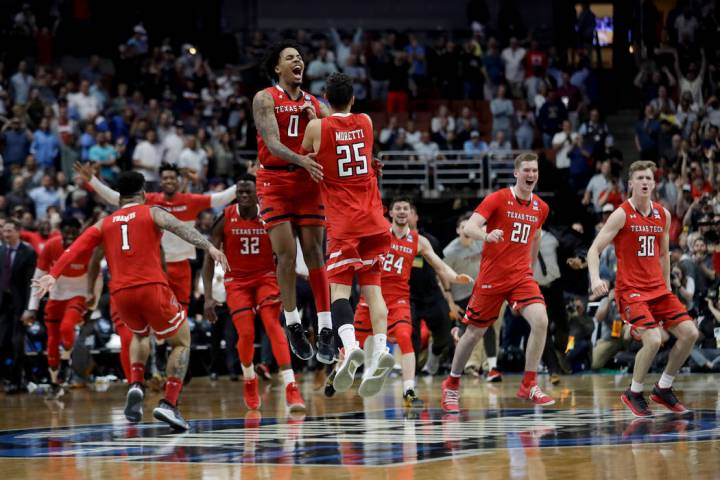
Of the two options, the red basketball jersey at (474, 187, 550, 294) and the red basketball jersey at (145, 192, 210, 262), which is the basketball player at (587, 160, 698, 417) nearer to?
the red basketball jersey at (474, 187, 550, 294)

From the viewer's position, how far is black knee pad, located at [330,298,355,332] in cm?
1120

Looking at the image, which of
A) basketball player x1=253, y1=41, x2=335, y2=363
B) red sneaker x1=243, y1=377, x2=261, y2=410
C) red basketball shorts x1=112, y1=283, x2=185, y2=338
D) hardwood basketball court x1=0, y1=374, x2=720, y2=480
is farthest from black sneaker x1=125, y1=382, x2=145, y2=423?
red sneaker x1=243, y1=377, x2=261, y2=410

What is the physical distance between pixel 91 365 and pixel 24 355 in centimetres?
127

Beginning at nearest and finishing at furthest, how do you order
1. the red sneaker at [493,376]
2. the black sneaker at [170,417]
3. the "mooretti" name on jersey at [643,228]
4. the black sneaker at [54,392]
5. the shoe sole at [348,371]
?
the shoe sole at [348,371]
the black sneaker at [170,417]
the "mooretti" name on jersey at [643,228]
the black sneaker at [54,392]
the red sneaker at [493,376]

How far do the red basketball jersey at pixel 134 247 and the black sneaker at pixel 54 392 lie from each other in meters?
5.71

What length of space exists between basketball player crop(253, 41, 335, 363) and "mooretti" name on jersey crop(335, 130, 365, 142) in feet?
1.25

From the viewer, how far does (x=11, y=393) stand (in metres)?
18.9

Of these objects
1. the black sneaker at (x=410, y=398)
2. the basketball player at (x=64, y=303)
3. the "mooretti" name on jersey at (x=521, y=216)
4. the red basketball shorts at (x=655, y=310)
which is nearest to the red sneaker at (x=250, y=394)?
the black sneaker at (x=410, y=398)

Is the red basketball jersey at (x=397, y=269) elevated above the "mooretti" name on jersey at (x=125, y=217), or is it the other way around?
the "mooretti" name on jersey at (x=125, y=217)

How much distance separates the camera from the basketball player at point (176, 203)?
51.8ft

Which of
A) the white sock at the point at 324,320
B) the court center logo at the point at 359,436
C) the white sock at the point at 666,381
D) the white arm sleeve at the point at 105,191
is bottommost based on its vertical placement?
the court center logo at the point at 359,436

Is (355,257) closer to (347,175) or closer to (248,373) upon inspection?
(347,175)

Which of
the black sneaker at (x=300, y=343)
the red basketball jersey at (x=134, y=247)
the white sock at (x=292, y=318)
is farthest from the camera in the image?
the red basketball jersey at (x=134, y=247)

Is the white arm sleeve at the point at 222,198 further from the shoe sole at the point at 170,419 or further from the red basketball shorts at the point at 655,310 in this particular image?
the red basketball shorts at the point at 655,310
